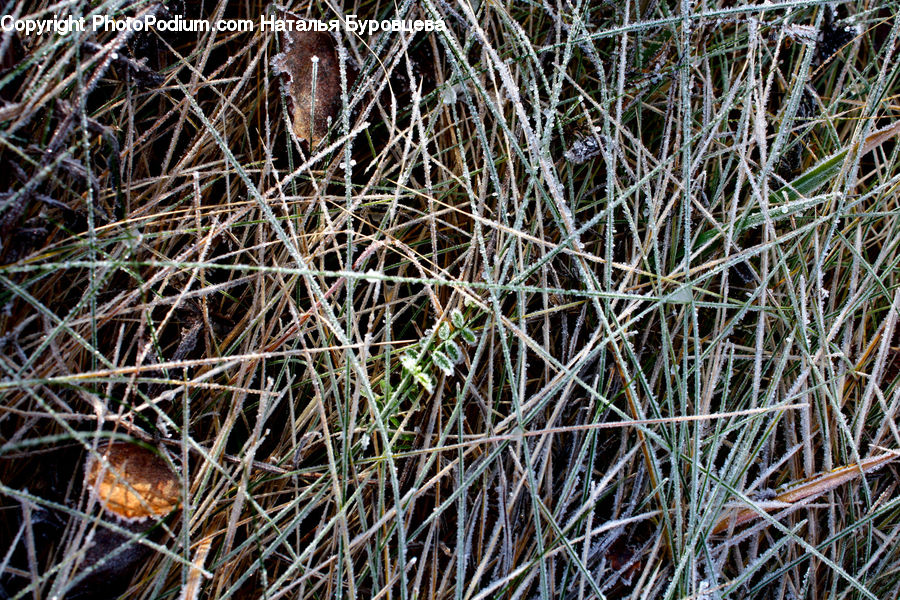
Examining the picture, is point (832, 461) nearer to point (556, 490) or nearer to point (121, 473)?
point (556, 490)

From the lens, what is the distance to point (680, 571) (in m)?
1.09

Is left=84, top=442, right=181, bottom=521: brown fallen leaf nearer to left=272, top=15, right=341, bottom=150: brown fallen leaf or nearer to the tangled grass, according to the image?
the tangled grass

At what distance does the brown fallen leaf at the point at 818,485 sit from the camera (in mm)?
1189

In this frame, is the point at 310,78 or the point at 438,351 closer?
the point at 438,351

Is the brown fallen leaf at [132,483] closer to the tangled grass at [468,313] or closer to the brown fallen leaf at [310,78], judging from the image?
the tangled grass at [468,313]

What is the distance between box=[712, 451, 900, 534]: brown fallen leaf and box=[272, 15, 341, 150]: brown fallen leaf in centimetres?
115

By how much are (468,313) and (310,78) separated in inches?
24.2

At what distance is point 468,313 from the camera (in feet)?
3.88

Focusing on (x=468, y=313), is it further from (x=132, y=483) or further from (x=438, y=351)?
(x=132, y=483)

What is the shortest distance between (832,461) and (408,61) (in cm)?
122

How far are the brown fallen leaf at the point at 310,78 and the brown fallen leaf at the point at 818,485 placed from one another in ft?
3.76

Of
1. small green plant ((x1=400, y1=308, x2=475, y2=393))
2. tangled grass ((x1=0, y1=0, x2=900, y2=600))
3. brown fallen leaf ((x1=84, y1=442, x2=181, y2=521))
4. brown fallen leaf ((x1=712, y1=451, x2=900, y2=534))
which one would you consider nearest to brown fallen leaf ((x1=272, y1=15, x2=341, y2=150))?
tangled grass ((x1=0, y1=0, x2=900, y2=600))

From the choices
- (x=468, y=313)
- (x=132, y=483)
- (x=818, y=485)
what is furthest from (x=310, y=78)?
(x=818, y=485)

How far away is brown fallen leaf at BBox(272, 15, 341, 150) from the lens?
1260mm
